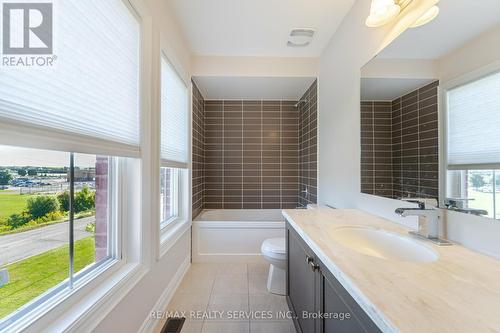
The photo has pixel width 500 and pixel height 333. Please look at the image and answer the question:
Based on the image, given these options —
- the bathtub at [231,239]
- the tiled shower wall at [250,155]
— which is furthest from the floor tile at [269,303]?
the tiled shower wall at [250,155]

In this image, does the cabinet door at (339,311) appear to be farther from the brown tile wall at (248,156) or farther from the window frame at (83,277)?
the brown tile wall at (248,156)

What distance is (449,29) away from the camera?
117 centimetres

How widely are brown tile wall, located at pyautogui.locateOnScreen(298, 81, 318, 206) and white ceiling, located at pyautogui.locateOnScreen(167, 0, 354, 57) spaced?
672 mm

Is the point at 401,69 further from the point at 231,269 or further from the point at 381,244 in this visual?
the point at 231,269

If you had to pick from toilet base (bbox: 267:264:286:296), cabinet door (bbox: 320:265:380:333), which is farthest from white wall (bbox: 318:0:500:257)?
toilet base (bbox: 267:264:286:296)

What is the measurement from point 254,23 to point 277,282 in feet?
8.22

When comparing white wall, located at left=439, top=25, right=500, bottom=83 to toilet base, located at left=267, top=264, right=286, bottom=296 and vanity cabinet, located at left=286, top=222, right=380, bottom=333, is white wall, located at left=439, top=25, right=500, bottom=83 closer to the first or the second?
vanity cabinet, located at left=286, top=222, right=380, bottom=333

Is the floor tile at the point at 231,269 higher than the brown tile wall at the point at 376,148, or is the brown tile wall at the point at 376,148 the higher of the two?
the brown tile wall at the point at 376,148

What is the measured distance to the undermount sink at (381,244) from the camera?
45.2 inches

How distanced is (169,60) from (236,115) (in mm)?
1941

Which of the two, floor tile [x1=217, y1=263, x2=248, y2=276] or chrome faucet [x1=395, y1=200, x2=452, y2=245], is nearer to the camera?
chrome faucet [x1=395, y1=200, x2=452, y2=245]

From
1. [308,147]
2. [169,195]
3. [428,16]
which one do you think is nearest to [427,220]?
[428,16]

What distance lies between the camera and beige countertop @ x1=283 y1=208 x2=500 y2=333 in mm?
576

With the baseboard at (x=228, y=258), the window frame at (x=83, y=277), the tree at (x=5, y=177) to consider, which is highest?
the tree at (x=5, y=177)
